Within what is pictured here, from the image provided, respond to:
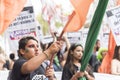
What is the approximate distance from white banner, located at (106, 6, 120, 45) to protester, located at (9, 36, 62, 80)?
4.66 ft

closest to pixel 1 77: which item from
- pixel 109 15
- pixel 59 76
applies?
pixel 59 76

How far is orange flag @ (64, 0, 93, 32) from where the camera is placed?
11.4 feet

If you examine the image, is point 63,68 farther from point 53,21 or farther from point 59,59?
point 53,21

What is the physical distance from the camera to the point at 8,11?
11.1 feet

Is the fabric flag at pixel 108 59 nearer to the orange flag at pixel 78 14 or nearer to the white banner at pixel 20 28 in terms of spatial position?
the orange flag at pixel 78 14

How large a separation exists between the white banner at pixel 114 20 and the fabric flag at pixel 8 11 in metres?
1.08

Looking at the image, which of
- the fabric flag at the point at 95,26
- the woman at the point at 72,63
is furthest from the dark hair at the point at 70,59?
the fabric flag at the point at 95,26

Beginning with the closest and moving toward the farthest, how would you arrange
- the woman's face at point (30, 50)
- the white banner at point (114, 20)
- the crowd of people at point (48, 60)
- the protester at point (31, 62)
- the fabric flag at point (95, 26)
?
1. the fabric flag at point (95, 26)
2. the protester at point (31, 62)
3. the crowd of people at point (48, 60)
4. the woman's face at point (30, 50)
5. the white banner at point (114, 20)

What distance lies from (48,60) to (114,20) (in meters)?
1.43

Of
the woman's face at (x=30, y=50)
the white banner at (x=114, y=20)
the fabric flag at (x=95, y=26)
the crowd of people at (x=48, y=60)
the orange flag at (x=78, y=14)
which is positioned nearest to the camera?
the fabric flag at (x=95, y=26)

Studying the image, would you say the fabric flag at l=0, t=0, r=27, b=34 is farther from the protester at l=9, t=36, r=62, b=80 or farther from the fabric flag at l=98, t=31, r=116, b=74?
the fabric flag at l=98, t=31, r=116, b=74

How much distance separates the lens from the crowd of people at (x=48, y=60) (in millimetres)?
1886

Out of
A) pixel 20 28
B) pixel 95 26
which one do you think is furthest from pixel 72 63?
pixel 95 26

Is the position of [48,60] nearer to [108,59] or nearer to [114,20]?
[114,20]
